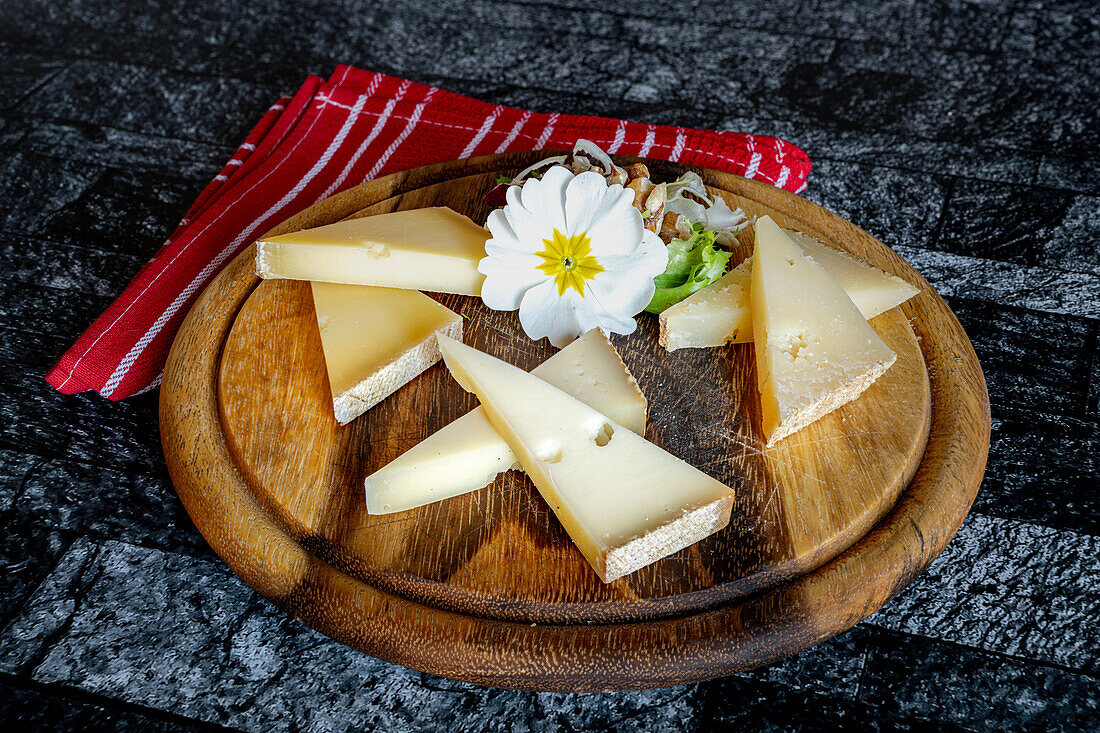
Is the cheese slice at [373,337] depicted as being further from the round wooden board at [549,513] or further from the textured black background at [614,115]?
the textured black background at [614,115]

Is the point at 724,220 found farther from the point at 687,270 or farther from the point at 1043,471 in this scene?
the point at 1043,471

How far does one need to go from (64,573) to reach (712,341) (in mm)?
981

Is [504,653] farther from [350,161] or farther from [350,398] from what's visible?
[350,161]

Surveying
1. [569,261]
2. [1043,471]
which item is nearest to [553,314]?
[569,261]

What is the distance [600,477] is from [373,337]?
0.38 meters

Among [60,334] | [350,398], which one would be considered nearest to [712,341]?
[350,398]

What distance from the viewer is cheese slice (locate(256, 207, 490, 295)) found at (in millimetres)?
1294

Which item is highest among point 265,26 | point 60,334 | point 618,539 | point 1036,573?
point 265,26

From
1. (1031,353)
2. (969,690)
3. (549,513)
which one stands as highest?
(549,513)

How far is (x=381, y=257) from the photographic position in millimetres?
1295

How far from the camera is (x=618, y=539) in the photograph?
1.00 m

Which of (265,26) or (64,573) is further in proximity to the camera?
(265,26)

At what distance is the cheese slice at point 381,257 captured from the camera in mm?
1294

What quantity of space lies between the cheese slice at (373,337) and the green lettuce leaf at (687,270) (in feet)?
1.00
